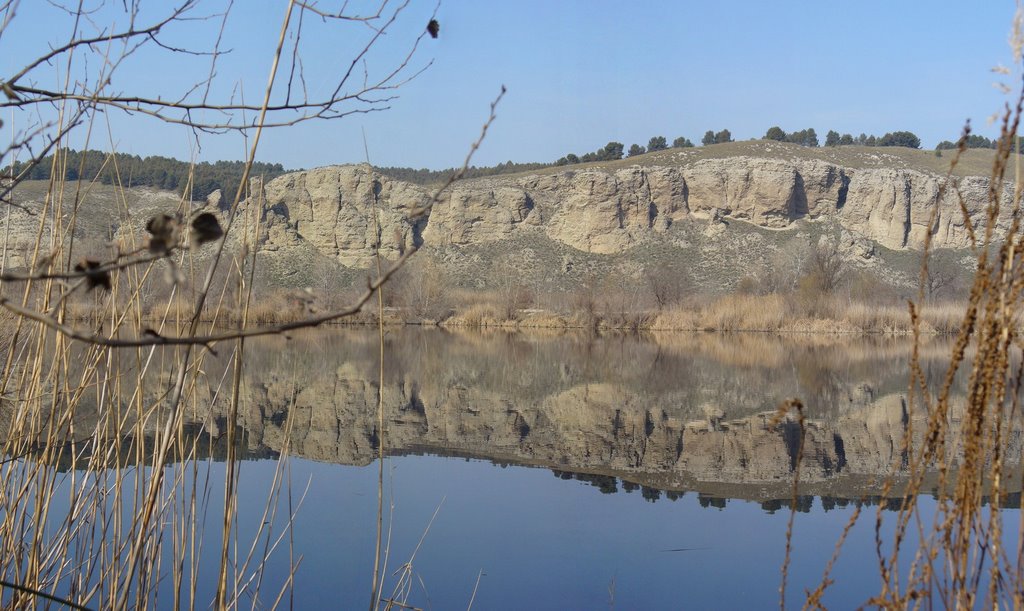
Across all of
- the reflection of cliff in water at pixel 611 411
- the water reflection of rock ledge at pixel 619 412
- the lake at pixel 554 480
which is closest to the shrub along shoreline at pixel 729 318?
the reflection of cliff in water at pixel 611 411

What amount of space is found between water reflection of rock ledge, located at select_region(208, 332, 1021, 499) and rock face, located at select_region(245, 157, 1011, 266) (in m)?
33.6

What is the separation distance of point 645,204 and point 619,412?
42.6 metres

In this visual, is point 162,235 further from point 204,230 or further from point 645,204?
point 645,204

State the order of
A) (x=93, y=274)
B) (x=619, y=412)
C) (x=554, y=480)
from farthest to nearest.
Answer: (x=619, y=412) < (x=554, y=480) < (x=93, y=274)

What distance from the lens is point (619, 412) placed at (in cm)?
1097

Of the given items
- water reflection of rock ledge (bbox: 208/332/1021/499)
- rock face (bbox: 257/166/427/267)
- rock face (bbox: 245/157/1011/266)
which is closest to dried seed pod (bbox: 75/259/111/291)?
water reflection of rock ledge (bbox: 208/332/1021/499)

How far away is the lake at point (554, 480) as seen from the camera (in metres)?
4.95

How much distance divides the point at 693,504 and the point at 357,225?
4516 cm

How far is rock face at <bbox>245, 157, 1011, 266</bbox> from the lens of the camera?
5144 cm

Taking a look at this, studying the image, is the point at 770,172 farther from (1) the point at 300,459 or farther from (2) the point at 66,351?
(2) the point at 66,351

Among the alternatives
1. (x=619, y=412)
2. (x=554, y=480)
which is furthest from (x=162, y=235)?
(x=619, y=412)

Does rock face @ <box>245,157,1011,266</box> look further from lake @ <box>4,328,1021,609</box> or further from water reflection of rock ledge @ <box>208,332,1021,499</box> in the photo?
lake @ <box>4,328,1021,609</box>

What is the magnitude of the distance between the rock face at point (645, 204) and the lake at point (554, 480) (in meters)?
36.6

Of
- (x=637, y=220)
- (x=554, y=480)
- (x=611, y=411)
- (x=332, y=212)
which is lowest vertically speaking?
(x=554, y=480)
